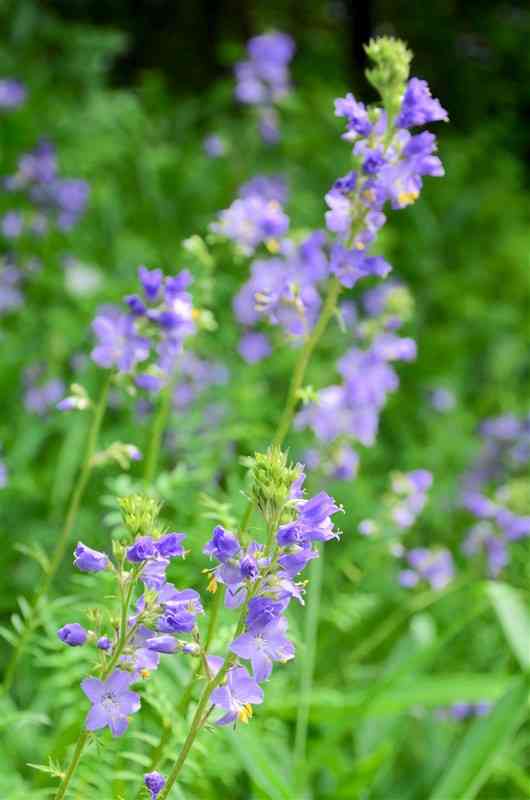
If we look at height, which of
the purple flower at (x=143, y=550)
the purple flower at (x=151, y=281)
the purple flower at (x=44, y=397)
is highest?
the purple flower at (x=44, y=397)

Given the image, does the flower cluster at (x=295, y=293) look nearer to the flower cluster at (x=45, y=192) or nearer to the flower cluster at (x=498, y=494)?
the flower cluster at (x=498, y=494)

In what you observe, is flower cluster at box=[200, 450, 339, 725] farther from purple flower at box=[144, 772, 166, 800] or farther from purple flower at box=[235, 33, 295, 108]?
purple flower at box=[235, 33, 295, 108]

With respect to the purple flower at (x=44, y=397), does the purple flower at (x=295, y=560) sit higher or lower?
lower

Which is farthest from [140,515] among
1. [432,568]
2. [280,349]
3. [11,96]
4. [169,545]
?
[11,96]

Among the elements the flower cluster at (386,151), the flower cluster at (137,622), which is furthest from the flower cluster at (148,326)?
the flower cluster at (137,622)

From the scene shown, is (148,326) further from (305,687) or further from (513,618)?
(513,618)

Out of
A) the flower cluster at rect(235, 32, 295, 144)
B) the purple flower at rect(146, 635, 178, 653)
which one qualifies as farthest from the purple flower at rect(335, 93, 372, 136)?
the flower cluster at rect(235, 32, 295, 144)

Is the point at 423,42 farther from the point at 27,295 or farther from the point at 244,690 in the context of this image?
the point at 244,690
